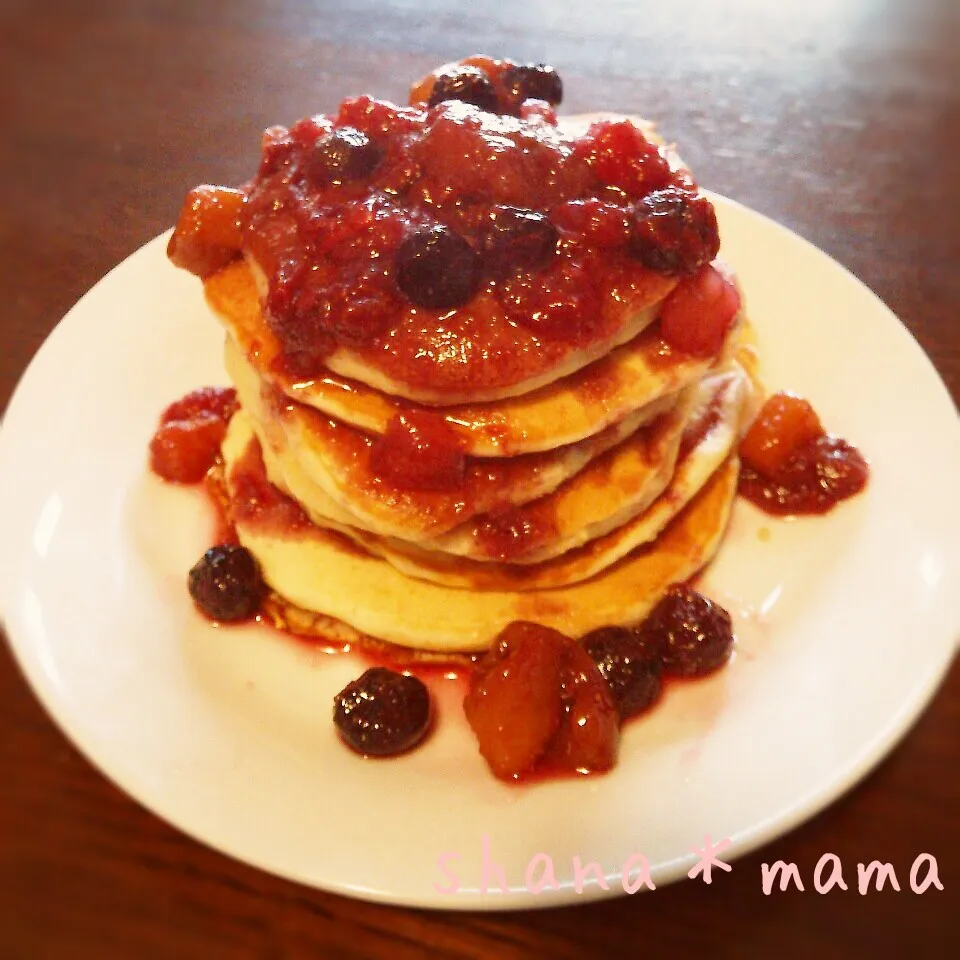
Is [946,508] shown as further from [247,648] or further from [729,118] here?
[729,118]

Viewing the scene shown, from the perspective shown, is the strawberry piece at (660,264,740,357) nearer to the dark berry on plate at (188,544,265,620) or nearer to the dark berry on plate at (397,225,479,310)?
the dark berry on plate at (397,225,479,310)

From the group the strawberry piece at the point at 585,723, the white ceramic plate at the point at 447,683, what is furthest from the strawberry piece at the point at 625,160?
the strawberry piece at the point at 585,723

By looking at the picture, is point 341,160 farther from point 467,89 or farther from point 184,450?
point 184,450

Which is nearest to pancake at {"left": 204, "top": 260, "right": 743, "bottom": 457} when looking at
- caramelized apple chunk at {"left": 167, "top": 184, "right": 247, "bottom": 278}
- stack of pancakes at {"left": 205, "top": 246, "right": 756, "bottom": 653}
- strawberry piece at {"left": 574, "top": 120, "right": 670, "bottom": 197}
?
stack of pancakes at {"left": 205, "top": 246, "right": 756, "bottom": 653}

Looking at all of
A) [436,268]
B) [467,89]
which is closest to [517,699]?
[436,268]

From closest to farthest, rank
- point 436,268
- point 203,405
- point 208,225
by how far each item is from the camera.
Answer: point 436,268 → point 208,225 → point 203,405
